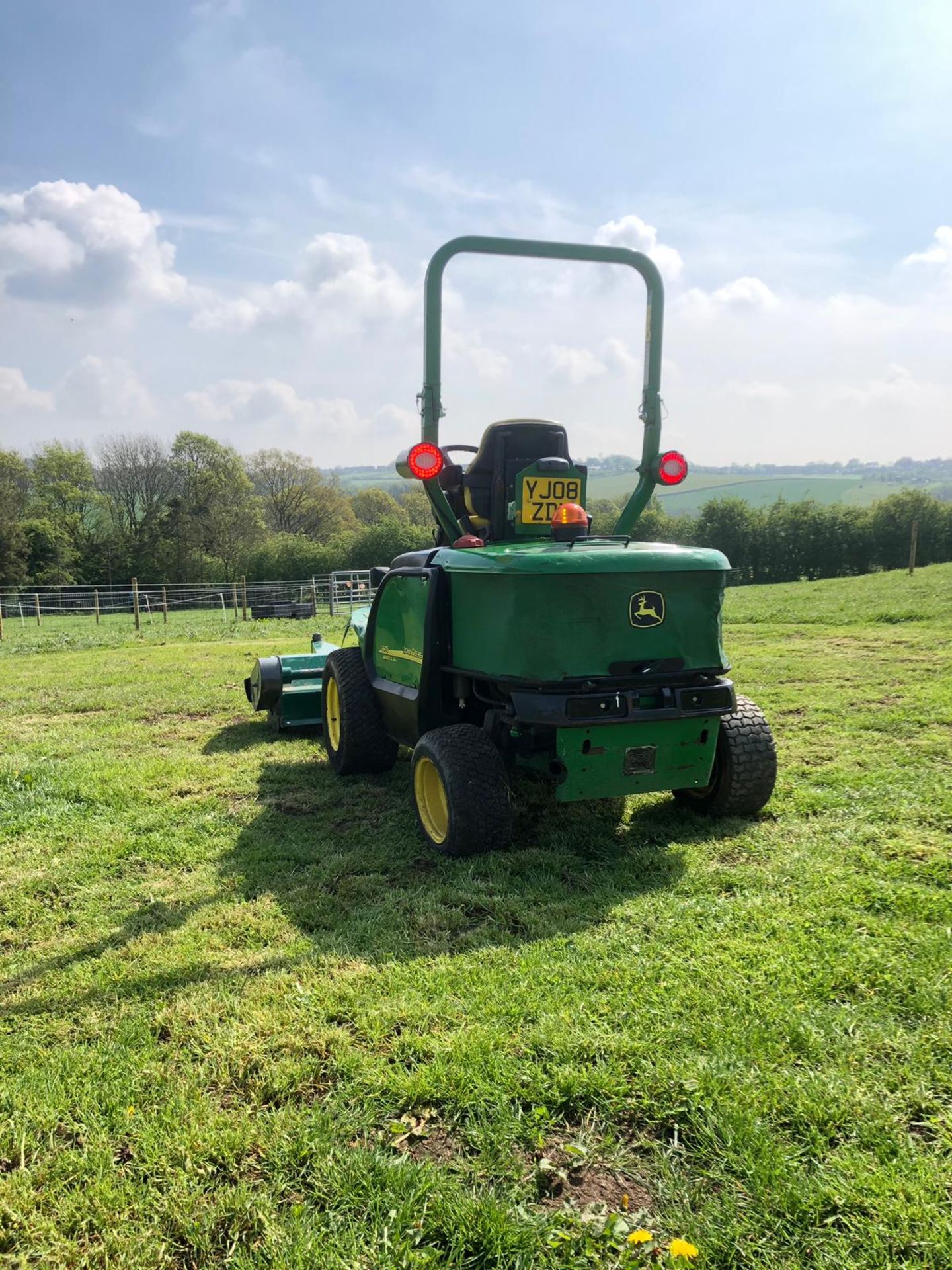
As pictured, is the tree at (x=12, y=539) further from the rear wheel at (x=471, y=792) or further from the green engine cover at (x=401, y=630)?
the rear wheel at (x=471, y=792)

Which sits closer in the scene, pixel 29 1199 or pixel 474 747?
pixel 29 1199

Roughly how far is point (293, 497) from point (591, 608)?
53.0m

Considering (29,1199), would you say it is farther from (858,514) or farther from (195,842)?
(858,514)

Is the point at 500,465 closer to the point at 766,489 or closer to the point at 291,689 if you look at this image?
the point at 291,689

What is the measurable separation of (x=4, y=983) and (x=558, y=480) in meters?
3.57

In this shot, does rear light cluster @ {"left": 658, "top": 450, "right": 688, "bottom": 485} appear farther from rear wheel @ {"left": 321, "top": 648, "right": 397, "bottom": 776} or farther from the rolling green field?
the rolling green field

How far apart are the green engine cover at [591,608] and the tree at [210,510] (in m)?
44.9

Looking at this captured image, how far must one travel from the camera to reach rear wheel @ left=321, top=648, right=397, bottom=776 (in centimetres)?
554

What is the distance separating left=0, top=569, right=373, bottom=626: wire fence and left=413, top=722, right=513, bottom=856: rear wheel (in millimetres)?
25867

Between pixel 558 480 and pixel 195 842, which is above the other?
pixel 558 480

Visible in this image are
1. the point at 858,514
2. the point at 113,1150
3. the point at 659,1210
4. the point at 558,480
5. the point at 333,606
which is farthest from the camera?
the point at 858,514

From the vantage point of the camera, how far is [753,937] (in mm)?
3094

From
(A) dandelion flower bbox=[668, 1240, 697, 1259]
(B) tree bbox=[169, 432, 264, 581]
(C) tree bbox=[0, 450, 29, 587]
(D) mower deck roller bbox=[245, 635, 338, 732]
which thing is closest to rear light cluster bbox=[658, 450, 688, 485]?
(D) mower deck roller bbox=[245, 635, 338, 732]

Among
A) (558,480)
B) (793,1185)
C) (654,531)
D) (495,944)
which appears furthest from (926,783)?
(654,531)
